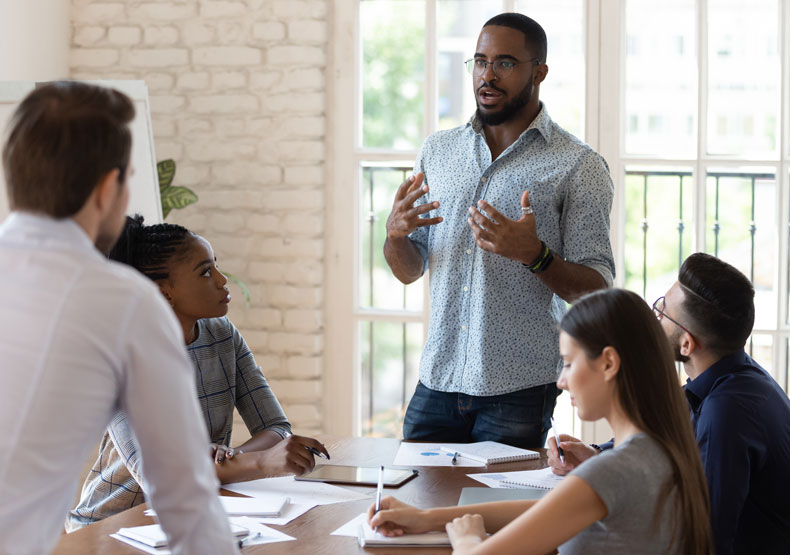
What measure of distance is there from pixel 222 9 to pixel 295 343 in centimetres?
134

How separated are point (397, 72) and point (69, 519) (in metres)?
2.15

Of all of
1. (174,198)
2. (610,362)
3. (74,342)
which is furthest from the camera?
(174,198)

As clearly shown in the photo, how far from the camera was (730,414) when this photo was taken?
67.8 inches

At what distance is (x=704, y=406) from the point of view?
1778mm

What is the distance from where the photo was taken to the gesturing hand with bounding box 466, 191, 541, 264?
2135 millimetres

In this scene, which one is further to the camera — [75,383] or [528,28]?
[528,28]

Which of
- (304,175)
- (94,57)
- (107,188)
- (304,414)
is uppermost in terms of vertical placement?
(94,57)

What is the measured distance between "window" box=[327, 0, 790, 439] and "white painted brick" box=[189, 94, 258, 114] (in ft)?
1.13

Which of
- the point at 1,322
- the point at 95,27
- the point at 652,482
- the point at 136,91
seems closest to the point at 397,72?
the point at 136,91

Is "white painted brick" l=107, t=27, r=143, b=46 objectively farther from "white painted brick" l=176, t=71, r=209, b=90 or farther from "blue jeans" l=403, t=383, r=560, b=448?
"blue jeans" l=403, t=383, r=560, b=448

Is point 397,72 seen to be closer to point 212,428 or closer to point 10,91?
point 10,91

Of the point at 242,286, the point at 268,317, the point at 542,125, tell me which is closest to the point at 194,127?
the point at 242,286

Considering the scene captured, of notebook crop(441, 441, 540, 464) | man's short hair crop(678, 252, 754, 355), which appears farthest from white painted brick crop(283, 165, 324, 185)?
man's short hair crop(678, 252, 754, 355)

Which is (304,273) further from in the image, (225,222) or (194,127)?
(194,127)
